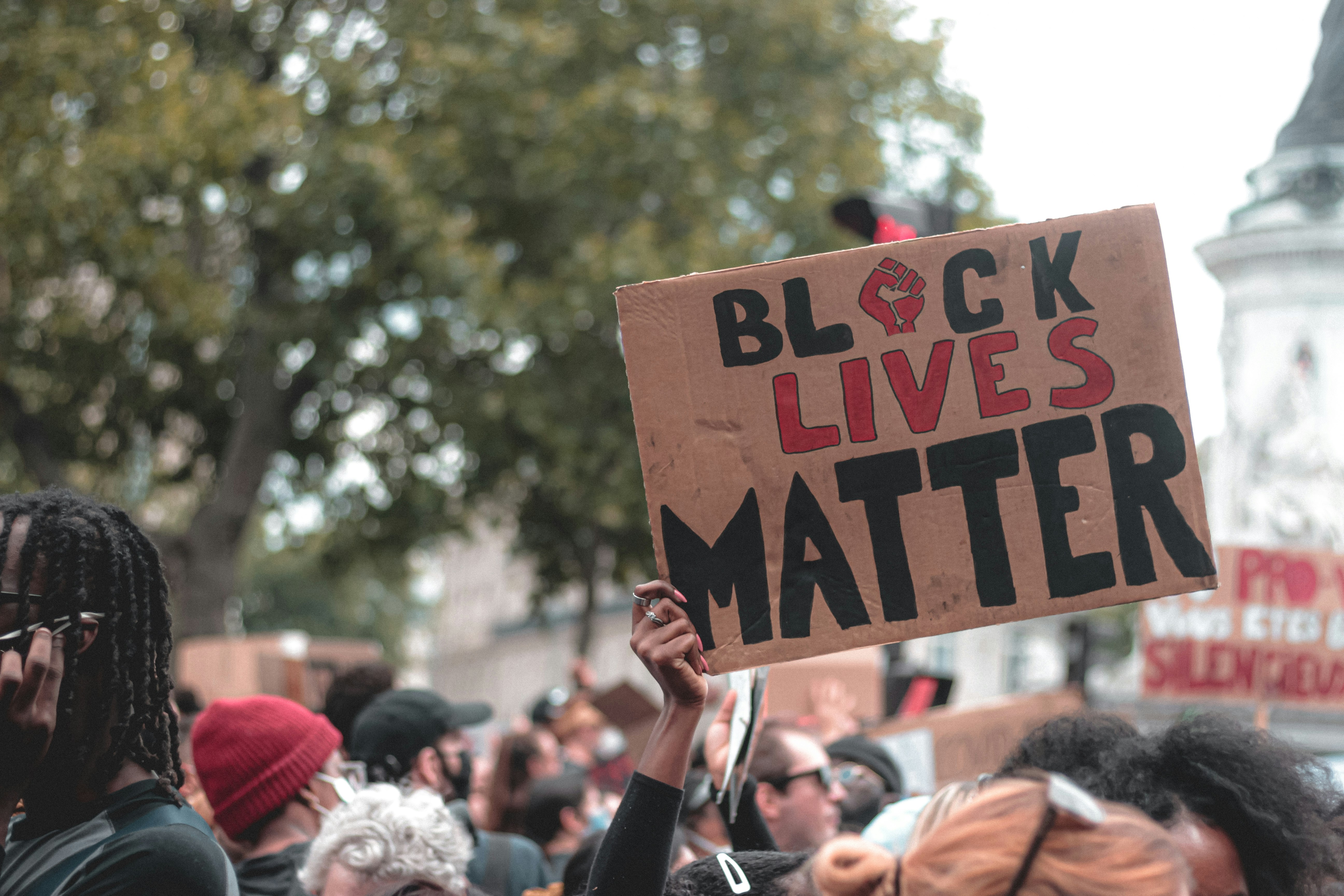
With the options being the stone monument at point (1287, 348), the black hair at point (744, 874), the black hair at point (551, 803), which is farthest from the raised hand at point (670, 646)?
the stone monument at point (1287, 348)

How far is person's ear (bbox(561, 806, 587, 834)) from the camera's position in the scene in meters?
4.98

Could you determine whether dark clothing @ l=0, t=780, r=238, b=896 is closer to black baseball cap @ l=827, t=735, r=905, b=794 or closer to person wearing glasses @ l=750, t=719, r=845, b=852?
person wearing glasses @ l=750, t=719, r=845, b=852

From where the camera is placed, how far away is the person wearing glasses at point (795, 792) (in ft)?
11.4

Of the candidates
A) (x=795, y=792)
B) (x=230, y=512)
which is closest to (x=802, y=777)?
(x=795, y=792)

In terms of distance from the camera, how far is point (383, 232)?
11.8 meters

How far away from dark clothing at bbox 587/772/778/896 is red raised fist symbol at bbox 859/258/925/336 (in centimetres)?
94

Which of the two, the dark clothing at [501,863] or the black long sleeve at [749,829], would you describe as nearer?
the black long sleeve at [749,829]

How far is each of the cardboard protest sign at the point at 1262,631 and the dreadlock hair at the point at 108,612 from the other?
4.94m

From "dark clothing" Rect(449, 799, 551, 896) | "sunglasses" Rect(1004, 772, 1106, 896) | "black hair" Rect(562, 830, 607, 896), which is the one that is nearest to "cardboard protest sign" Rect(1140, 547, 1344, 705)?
"dark clothing" Rect(449, 799, 551, 896)

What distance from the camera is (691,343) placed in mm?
2301

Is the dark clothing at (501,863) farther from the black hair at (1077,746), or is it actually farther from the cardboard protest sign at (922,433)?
the black hair at (1077,746)

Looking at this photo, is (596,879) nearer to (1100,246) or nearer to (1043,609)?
(1043,609)

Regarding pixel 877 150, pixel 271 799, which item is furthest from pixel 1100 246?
pixel 877 150

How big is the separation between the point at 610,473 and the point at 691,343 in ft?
31.7
